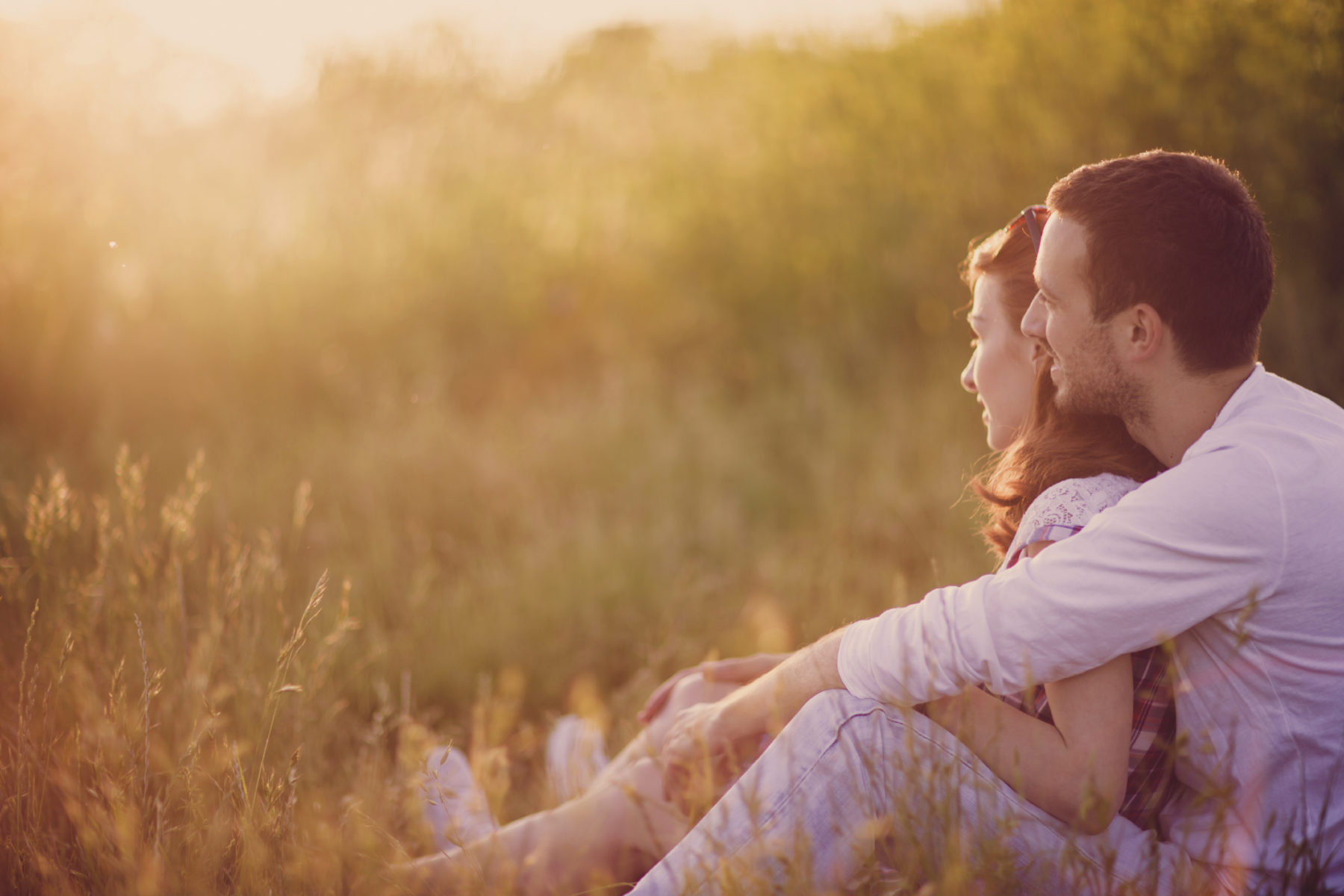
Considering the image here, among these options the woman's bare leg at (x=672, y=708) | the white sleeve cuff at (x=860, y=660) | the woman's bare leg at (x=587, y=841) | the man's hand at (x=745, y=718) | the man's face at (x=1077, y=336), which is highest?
the man's face at (x=1077, y=336)

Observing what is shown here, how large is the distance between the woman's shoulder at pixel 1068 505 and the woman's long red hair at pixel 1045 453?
0.05m

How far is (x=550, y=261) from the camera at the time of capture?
20.8 feet

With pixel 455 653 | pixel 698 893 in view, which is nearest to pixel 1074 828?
pixel 698 893

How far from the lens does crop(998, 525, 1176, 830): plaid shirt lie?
172cm

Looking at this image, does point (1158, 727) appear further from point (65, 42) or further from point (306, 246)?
point (65, 42)

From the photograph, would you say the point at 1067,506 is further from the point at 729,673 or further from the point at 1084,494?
the point at 729,673

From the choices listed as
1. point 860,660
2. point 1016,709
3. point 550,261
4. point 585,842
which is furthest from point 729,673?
point 550,261

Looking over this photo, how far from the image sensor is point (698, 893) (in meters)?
1.65

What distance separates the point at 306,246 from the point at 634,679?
154 inches


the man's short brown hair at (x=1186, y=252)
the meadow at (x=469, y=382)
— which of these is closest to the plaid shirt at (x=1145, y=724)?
the man's short brown hair at (x=1186, y=252)

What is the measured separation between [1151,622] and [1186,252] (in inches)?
26.4

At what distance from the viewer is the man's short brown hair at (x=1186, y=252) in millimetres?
1676

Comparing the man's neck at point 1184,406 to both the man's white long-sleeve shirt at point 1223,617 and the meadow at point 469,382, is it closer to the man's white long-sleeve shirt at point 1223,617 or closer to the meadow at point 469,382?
the man's white long-sleeve shirt at point 1223,617

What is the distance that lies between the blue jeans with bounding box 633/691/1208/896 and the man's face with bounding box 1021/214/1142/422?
71cm
